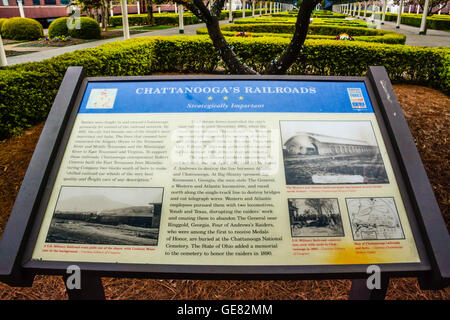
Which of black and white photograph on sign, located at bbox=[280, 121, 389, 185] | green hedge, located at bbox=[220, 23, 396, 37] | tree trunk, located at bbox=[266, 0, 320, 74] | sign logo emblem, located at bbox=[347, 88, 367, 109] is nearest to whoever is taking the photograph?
black and white photograph on sign, located at bbox=[280, 121, 389, 185]

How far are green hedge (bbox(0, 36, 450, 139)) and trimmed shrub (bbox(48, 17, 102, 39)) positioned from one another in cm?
1387

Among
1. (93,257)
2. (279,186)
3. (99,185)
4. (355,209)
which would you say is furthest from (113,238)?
(355,209)

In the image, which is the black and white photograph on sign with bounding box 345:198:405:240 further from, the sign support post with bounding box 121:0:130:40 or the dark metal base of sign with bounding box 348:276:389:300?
the sign support post with bounding box 121:0:130:40

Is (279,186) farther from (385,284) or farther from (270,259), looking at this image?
(385,284)

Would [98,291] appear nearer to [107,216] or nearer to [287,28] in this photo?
[107,216]

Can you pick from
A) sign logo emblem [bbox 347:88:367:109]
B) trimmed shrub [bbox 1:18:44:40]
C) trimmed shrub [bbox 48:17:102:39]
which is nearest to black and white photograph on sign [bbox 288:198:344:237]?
sign logo emblem [bbox 347:88:367:109]

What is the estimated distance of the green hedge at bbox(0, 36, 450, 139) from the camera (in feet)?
16.7

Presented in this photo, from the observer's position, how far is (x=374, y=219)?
1520mm

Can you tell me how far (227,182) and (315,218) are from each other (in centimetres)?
48

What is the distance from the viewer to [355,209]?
1.53m

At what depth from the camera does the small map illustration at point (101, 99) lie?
1.89m

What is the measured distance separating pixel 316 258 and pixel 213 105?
105 centimetres

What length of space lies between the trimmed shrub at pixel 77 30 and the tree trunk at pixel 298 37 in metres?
20.5

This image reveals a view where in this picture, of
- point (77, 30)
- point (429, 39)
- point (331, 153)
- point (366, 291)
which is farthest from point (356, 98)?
point (429, 39)
